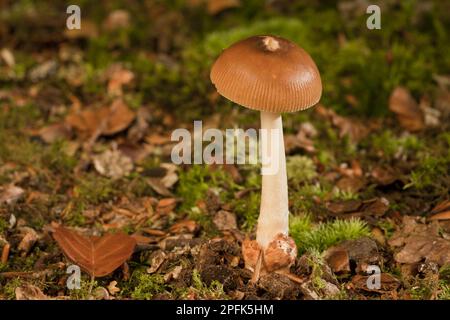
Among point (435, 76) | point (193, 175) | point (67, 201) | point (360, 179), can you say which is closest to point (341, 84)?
point (435, 76)

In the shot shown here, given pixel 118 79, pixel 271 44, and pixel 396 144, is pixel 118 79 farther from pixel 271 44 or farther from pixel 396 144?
pixel 271 44

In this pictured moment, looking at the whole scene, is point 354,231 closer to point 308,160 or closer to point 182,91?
point 308,160

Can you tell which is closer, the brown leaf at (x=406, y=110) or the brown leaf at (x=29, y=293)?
the brown leaf at (x=29, y=293)

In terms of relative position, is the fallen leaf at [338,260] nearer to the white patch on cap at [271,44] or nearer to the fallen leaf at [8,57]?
the white patch on cap at [271,44]

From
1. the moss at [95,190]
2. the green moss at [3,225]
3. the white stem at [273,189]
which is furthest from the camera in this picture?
the moss at [95,190]

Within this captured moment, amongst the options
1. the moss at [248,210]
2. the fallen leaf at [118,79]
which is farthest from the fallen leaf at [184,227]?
the fallen leaf at [118,79]
